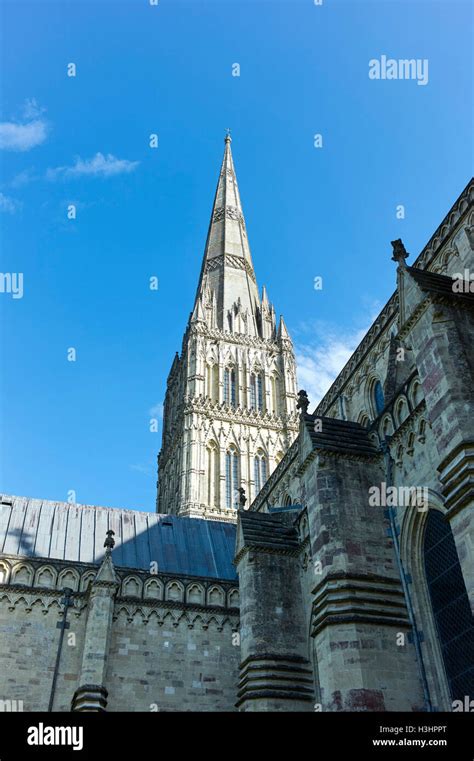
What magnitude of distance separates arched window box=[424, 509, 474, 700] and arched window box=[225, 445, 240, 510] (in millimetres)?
26651

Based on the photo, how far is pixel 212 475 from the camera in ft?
130

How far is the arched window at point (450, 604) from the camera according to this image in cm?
1112

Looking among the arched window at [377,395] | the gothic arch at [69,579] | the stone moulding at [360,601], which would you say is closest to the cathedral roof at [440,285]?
the stone moulding at [360,601]

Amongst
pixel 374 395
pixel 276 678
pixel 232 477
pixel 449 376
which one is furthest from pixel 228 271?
pixel 449 376

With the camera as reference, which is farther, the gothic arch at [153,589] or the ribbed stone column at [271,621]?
the gothic arch at [153,589]

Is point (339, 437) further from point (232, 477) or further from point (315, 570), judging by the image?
point (232, 477)

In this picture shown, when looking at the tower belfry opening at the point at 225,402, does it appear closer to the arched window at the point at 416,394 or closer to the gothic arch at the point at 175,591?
the gothic arch at the point at 175,591

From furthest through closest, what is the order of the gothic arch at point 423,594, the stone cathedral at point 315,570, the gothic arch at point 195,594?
the gothic arch at point 195,594
the gothic arch at point 423,594
the stone cathedral at point 315,570

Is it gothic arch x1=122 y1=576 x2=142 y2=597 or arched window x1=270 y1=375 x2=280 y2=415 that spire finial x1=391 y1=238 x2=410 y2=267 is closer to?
gothic arch x1=122 y1=576 x2=142 y2=597

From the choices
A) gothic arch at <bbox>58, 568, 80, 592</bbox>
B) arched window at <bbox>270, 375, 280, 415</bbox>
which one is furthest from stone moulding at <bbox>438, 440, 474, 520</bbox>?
arched window at <bbox>270, 375, 280, 415</bbox>

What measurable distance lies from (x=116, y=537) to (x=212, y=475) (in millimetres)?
15435

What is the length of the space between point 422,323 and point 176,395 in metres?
36.1

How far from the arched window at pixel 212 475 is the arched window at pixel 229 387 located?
3.55 metres

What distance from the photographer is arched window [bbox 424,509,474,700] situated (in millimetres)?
11116
